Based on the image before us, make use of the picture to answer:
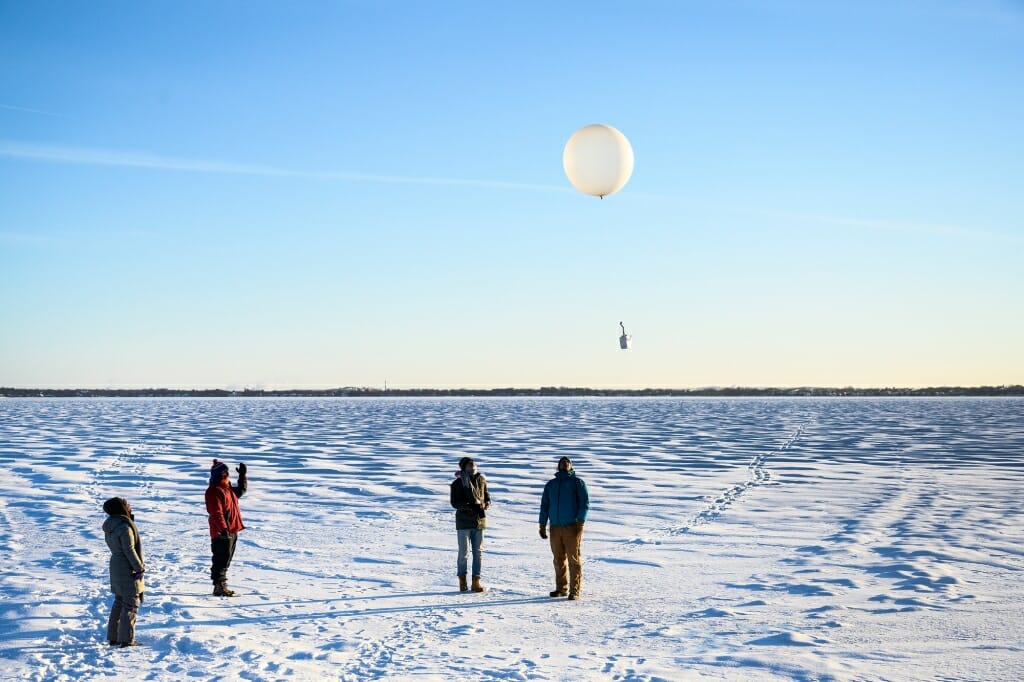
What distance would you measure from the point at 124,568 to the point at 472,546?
3.85 m

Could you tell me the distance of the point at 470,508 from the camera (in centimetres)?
1091

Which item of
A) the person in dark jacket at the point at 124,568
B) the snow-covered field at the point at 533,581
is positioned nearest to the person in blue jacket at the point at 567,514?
the snow-covered field at the point at 533,581

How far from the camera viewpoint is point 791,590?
37.7ft

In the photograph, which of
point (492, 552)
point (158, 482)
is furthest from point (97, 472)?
point (492, 552)

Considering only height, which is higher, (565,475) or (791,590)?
(565,475)

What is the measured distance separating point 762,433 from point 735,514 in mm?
34891

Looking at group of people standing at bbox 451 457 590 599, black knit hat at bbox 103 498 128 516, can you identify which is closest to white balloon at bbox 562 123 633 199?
group of people standing at bbox 451 457 590 599

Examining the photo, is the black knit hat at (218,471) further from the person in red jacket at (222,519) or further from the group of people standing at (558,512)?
the group of people standing at (558,512)

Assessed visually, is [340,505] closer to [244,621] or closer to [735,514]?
[735,514]

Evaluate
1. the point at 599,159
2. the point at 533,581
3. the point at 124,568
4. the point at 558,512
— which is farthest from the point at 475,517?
the point at 599,159

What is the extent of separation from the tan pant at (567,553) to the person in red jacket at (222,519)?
3.52m

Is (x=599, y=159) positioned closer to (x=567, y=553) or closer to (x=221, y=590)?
(x=567, y=553)

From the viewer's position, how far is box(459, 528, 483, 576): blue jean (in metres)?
11.1

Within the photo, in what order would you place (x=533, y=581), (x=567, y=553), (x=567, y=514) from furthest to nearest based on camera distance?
(x=533, y=581)
(x=567, y=553)
(x=567, y=514)
